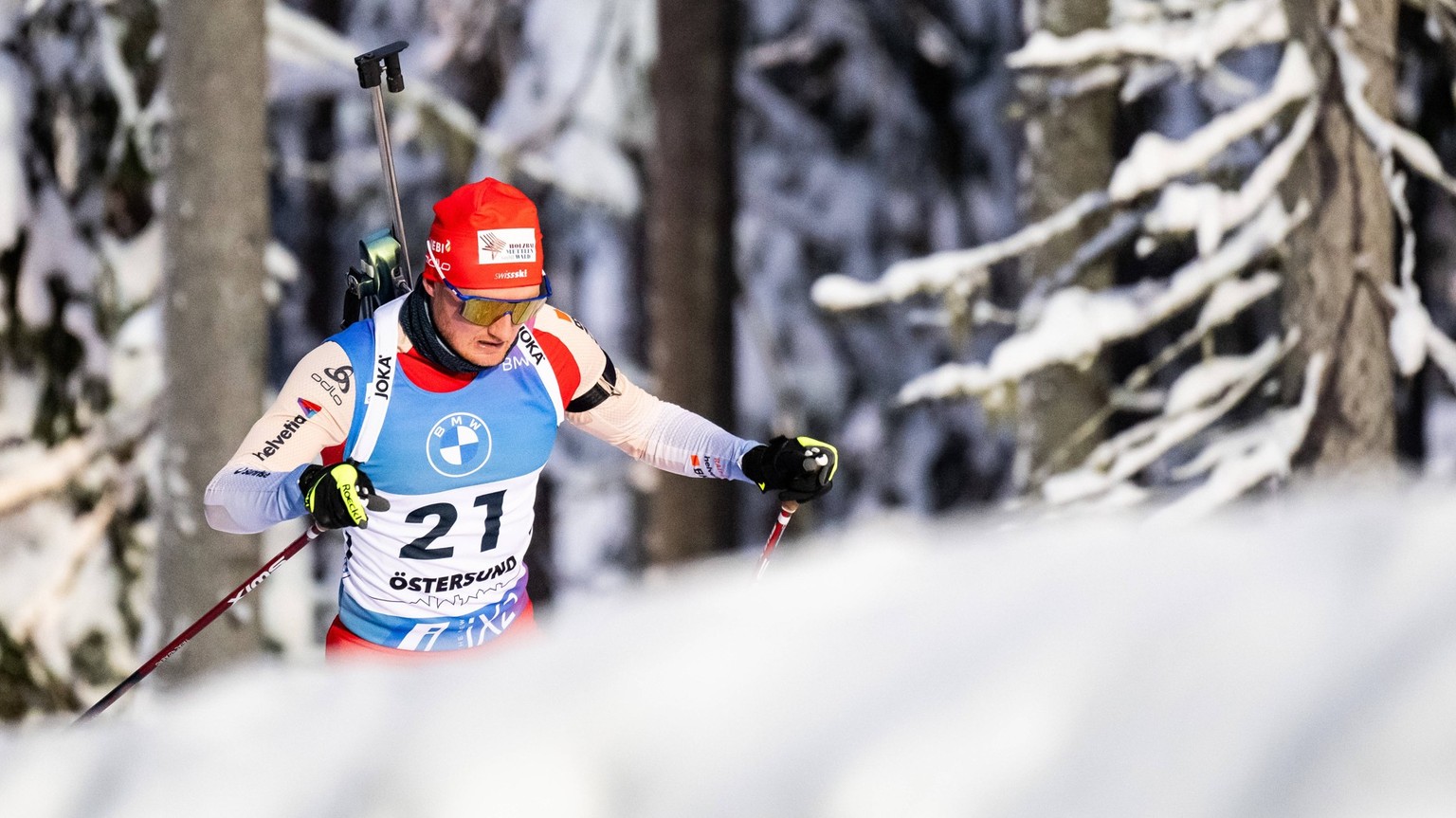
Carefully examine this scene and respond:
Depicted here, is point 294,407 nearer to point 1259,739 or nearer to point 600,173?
A: point 1259,739

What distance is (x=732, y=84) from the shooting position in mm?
9992

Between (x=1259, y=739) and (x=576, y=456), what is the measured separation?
464 inches

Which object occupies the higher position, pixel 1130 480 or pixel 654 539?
pixel 1130 480

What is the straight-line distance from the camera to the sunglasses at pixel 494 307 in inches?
172

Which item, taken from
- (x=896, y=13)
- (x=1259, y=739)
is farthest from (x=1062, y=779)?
(x=896, y=13)

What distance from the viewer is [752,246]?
12.1 metres

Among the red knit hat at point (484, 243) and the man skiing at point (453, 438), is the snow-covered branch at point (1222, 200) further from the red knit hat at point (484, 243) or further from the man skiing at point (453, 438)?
the red knit hat at point (484, 243)

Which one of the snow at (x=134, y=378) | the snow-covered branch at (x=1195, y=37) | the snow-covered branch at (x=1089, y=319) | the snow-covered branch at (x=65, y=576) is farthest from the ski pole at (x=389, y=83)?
the snow-covered branch at (x=65, y=576)

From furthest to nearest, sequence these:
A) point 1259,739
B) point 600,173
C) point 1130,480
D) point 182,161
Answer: point 600,173, point 1130,480, point 182,161, point 1259,739

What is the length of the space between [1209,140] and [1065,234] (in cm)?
94

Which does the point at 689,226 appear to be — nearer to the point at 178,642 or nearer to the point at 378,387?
the point at 378,387

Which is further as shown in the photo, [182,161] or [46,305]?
[46,305]

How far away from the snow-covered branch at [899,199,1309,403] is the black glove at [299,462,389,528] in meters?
4.13

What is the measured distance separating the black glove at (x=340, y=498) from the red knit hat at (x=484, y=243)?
640 millimetres
